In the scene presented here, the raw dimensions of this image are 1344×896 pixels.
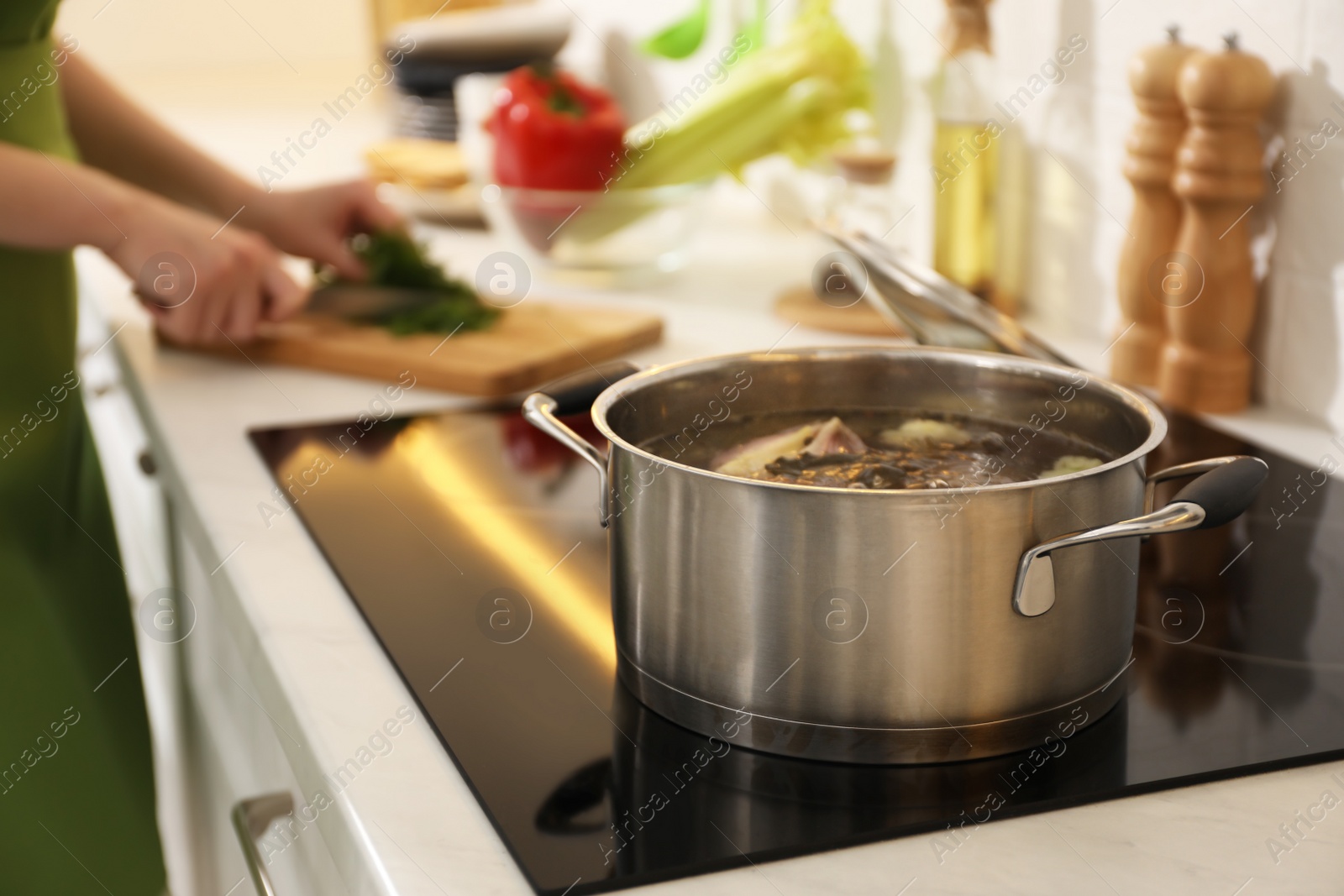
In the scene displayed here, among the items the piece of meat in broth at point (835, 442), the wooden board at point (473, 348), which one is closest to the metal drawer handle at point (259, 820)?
the piece of meat in broth at point (835, 442)

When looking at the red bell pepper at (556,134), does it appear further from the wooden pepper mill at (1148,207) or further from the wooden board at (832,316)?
the wooden pepper mill at (1148,207)

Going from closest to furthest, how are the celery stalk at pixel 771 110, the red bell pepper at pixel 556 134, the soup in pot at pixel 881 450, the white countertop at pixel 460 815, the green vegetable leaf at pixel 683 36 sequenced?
the white countertop at pixel 460 815 → the soup in pot at pixel 881 450 → the celery stalk at pixel 771 110 → the red bell pepper at pixel 556 134 → the green vegetable leaf at pixel 683 36

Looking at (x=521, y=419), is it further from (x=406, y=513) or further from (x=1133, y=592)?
(x=1133, y=592)

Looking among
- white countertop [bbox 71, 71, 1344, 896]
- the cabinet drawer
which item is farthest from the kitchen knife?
the cabinet drawer

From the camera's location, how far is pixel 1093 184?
1152 mm

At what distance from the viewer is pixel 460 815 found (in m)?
0.52

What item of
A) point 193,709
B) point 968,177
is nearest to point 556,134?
point 968,177

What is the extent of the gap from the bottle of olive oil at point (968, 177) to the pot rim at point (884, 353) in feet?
2.08

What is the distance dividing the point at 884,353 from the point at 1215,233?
0.40 metres

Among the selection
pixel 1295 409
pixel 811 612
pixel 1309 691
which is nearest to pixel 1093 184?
pixel 1295 409

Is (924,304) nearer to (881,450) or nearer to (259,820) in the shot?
(881,450)

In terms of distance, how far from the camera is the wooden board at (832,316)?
4.04 ft

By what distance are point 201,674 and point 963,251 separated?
2.57ft

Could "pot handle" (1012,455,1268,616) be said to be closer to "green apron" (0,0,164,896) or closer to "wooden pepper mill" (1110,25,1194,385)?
"wooden pepper mill" (1110,25,1194,385)
